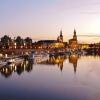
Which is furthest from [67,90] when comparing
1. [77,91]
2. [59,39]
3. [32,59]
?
[59,39]

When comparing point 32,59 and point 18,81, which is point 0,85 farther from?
point 32,59

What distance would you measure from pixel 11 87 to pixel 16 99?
4231 mm

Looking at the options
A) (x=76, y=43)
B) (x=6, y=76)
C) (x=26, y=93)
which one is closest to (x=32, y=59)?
(x=6, y=76)

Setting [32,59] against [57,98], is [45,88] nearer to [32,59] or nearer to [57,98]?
[57,98]

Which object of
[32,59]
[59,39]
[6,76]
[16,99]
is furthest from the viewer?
[59,39]

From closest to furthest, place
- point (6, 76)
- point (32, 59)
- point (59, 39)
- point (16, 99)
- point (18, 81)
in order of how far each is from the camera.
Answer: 1. point (16, 99)
2. point (18, 81)
3. point (6, 76)
4. point (32, 59)
5. point (59, 39)

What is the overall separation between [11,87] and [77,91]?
471 cm

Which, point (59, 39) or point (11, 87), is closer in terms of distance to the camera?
point (11, 87)

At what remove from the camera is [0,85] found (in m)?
23.5

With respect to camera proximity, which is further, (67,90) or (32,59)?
(32,59)


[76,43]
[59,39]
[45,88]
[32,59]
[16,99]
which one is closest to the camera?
[16,99]

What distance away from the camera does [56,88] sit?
22.5 meters

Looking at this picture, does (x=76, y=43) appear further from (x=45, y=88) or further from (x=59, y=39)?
(x=45, y=88)

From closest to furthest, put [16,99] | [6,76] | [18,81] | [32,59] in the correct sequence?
[16,99] < [18,81] < [6,76] < [32,59]
